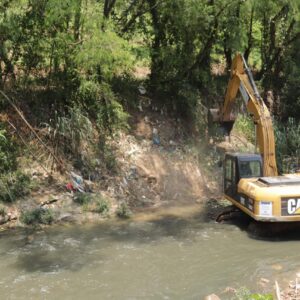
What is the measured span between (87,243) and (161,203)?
3.62 m

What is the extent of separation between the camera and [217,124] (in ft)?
54.8

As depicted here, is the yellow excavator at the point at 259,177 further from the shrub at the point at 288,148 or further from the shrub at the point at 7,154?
the shrub at the point at 7,154

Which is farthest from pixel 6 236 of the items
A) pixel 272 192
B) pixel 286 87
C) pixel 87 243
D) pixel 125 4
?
pixel 286 87

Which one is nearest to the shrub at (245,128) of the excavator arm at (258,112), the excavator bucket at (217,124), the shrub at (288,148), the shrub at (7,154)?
the shrub at (288,148)

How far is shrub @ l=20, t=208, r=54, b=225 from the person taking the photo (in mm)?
11844

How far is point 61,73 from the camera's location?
14508 millimetres

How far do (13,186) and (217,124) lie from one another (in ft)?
23.3

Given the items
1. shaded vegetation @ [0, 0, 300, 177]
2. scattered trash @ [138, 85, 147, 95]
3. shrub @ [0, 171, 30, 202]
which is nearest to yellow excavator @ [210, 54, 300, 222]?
shaded vegetation @ [0, 0, 300, 177]

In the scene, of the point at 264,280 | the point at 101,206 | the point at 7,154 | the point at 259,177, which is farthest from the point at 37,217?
the point at 264,280

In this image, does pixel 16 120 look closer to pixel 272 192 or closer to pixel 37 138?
pixel 37 138

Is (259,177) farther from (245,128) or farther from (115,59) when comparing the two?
(245,128)

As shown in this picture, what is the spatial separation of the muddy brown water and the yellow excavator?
677 mm

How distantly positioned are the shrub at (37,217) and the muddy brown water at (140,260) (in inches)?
13.3

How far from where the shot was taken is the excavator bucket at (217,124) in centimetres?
1563
